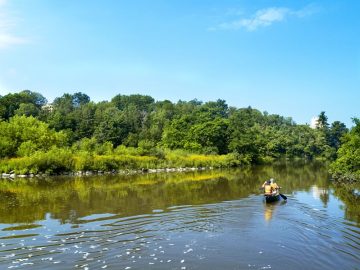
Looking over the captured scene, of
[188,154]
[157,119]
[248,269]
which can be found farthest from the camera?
[157,119]

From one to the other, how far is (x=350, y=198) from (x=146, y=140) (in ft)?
145

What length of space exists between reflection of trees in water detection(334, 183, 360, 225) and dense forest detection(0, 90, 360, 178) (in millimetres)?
1489

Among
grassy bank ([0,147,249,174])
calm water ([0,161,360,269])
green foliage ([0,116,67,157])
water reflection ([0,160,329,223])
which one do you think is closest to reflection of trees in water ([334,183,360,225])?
calm water ([0,161,360,269])

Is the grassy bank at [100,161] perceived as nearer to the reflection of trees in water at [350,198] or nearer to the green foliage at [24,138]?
the green foliage at [24,138]

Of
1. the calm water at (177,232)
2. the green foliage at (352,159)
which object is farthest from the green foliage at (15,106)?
the green foliage at (352,159)

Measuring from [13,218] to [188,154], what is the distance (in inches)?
1737

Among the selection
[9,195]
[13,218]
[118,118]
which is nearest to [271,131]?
[118,118]

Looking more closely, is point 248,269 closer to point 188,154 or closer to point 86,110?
point 188,154

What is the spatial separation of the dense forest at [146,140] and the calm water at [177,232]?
1510 cm

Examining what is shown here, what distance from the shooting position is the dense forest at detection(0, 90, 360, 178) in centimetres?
4462

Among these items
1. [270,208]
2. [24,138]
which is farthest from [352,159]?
[24,138]

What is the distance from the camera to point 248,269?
35.7ft

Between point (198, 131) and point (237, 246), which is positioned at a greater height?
point (198, 131)

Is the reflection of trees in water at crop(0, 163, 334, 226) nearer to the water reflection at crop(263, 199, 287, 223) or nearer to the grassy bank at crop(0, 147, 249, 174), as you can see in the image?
the water reflection at crop(263, 199, 287, 223)
